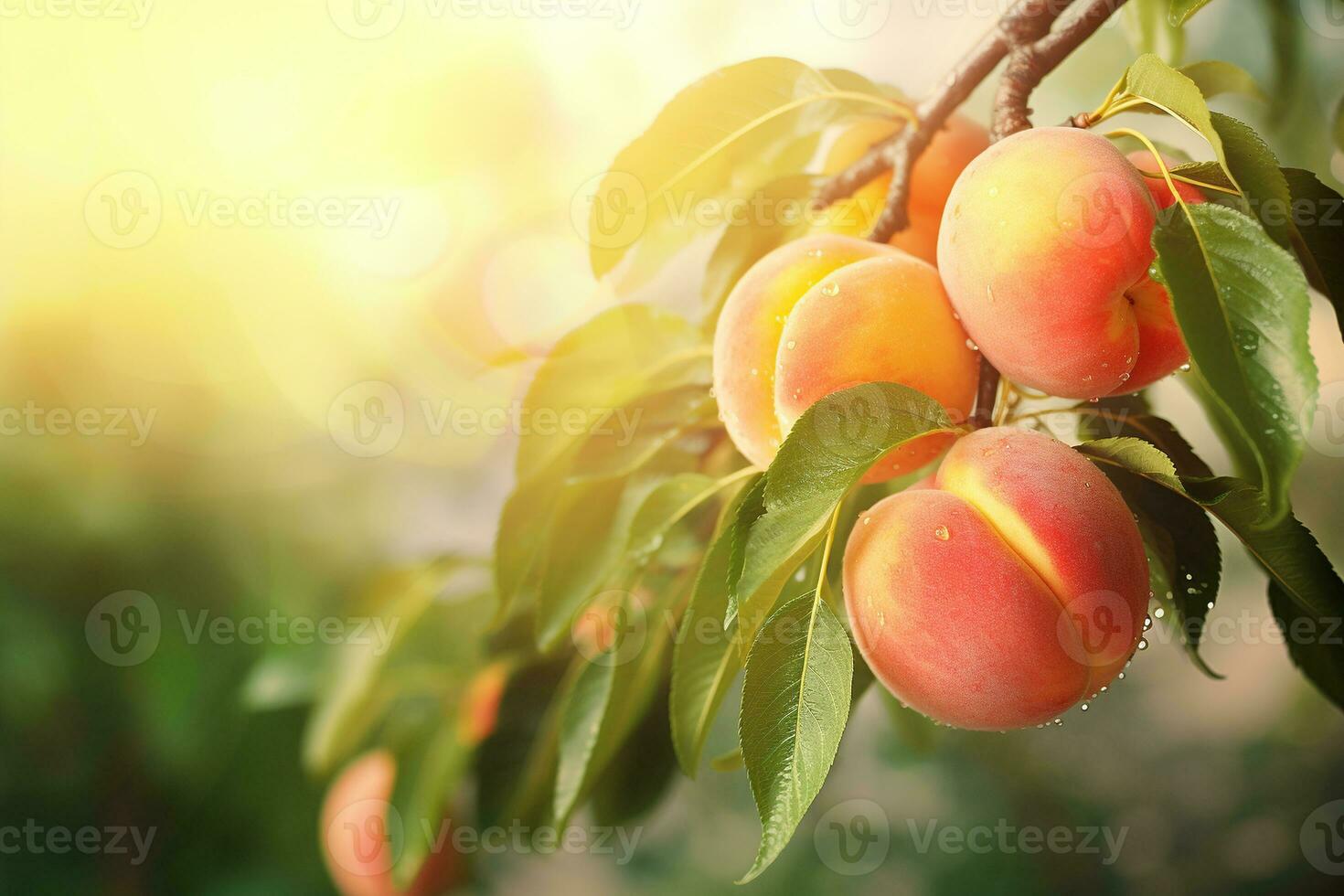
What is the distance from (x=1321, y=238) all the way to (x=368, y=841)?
596mm

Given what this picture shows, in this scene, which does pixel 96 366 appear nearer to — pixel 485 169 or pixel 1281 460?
pixel 485 169

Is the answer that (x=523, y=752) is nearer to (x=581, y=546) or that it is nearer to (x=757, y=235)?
(x=581, y=546)

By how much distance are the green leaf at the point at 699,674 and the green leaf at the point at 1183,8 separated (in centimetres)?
23

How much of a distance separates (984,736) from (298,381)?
61 cm

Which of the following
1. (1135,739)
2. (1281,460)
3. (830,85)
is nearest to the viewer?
(1281,460)

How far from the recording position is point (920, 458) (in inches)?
11.2

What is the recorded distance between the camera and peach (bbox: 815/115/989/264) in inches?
14.3

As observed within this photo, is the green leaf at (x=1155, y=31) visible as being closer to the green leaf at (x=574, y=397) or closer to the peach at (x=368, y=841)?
the green leaf at (x=574, y=397)

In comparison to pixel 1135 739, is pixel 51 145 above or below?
above

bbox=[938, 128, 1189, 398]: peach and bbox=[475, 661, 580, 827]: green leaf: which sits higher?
bbox=[938, 128, 1189, 398]: peach

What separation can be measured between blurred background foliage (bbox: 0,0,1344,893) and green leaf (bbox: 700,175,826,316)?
22cm

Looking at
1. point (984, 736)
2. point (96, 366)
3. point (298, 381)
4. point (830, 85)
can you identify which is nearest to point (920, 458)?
point (830, 85)

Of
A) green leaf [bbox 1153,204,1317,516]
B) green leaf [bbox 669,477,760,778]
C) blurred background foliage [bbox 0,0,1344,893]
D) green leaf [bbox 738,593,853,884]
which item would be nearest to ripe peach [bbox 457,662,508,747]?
blurred background foliage [bbox 0,0,1344,893]

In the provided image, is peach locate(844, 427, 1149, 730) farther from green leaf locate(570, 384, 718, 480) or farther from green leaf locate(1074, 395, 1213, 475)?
green leaf locate(570, 384, 718, 480)
